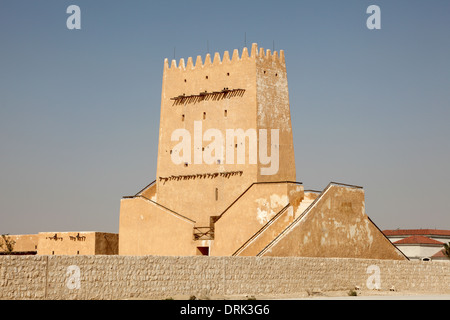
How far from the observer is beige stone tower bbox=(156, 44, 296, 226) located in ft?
104

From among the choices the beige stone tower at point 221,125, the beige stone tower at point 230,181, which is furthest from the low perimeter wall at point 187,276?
the beige stone tower at point 221,125

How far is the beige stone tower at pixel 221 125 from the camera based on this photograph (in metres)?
31.8

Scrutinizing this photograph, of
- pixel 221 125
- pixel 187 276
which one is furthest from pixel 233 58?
pixel 187 276

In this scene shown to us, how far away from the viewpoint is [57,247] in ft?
113

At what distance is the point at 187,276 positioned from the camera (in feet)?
69.5

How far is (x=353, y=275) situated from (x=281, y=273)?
13.2 ft

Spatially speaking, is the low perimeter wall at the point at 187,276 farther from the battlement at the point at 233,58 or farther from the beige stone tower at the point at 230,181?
the battlement at the point at 233,58

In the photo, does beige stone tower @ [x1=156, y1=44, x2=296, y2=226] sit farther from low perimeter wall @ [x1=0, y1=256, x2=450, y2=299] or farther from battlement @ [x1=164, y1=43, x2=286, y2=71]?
low perimeter wall @ [x1=0, y1=256, x2=450, y2=299]

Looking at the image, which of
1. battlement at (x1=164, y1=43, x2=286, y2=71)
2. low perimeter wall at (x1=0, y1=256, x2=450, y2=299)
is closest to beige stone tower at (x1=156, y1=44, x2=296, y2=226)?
battlement at (x1=164, y1=43, x2=286, y2=71)
